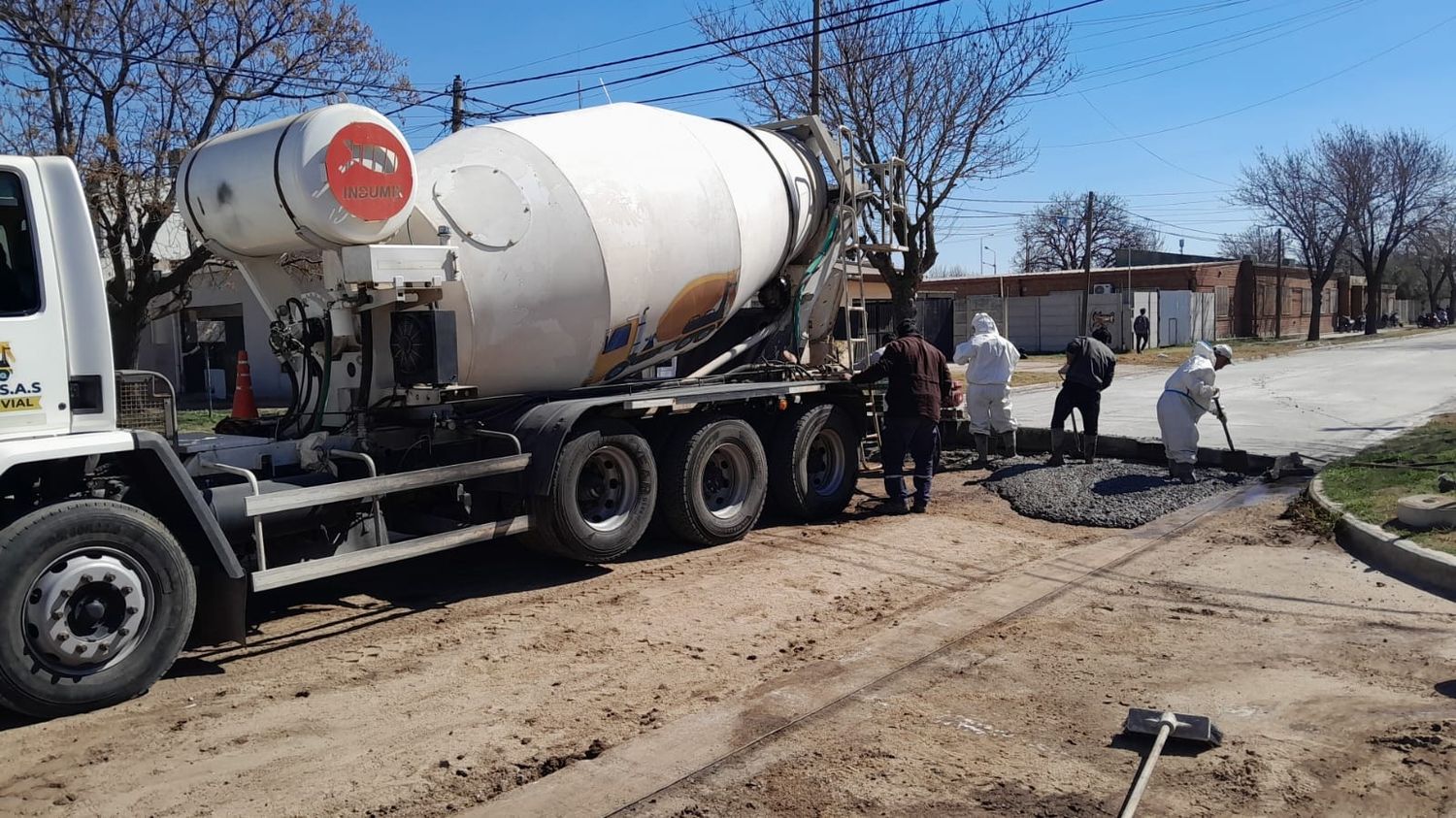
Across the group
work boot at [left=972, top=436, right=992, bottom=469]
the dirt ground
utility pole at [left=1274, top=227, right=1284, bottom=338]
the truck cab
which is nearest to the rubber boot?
work boot at [left=972, top=436, right=992, bottom=469]

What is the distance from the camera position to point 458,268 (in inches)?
281

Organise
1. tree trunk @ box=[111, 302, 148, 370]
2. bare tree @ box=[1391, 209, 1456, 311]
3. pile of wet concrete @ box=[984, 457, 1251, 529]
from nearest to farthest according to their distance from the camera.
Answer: pile of wet concrete @ box=[984, 457, 1251, 529], tree trunk @ box=[111, 302, 148, 370], bare tree @ box=[1391, 209, 1456, 311]

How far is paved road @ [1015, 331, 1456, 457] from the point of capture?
14837 millimetres

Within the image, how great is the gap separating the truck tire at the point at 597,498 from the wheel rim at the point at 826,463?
7.38ft

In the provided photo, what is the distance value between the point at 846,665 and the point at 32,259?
437cm

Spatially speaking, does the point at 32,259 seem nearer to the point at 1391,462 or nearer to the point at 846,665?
the point at 846,665

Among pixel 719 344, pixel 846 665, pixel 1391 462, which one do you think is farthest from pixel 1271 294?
pixel 846 665

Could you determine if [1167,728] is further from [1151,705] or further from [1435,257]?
[1435,257]

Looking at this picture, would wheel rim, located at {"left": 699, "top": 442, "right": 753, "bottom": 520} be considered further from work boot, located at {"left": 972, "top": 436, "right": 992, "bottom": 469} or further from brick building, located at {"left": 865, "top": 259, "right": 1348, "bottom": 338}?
brick building, located at {"left": 865, "top": 259, "right": 1348, "bottom": 338}

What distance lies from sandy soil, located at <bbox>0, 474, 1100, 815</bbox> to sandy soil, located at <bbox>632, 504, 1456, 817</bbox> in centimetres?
79

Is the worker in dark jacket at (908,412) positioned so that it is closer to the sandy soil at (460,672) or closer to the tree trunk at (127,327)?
the sandy soil at (460,672)

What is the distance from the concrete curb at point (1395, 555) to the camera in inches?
285

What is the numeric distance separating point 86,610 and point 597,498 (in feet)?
11.5

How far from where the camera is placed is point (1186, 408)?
1115 centimetres
